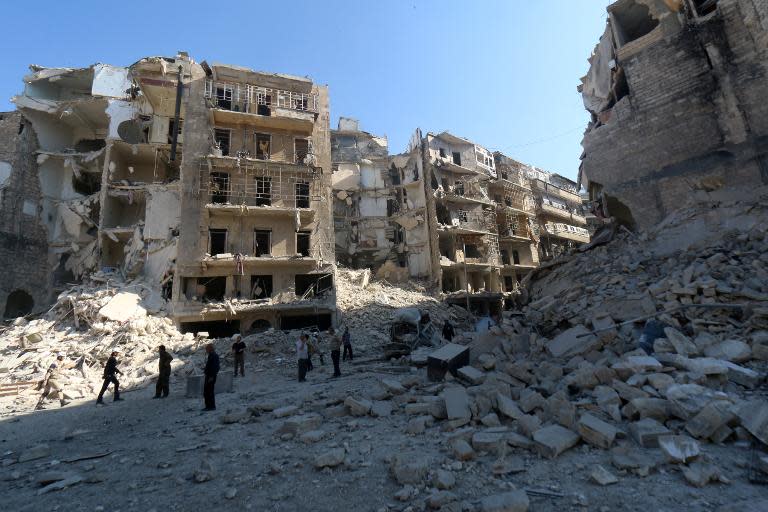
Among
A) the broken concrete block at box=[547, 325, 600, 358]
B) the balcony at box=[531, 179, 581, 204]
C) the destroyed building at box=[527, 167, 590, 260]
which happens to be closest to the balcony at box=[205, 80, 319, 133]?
the broken concrete block at box=[547, 325, 600, 358]

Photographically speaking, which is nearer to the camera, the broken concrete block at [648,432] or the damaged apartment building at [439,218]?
the broken concrete block at [648,432]

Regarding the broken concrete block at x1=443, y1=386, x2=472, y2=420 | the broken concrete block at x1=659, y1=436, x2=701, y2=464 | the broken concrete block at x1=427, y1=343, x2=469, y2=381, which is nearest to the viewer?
the broken concrete block at x1=659, y1=436, x2=701, y2=464

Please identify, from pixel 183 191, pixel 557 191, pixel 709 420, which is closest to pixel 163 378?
pixel 709 420

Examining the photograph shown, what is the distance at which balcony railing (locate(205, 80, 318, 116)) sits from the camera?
22922 mm

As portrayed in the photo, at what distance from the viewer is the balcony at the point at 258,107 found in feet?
74.0

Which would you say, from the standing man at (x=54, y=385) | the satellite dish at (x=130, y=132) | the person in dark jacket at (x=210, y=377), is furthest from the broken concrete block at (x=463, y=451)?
the satellite dish at (x=130, y=132)

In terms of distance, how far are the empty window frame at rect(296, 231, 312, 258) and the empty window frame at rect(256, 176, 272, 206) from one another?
2.74 meters

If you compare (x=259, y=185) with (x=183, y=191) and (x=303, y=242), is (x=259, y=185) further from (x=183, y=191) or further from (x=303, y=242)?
(x=303, y=242)

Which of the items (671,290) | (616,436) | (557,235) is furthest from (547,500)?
(557,235)

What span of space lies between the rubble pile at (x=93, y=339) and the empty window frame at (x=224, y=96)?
12263mm

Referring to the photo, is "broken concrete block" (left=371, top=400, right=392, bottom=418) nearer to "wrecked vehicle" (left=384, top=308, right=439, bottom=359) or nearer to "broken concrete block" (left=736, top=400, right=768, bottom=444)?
"broken concrete block" (left=736, top=400, right=768, bottom=444)

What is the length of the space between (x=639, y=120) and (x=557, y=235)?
27.6 metres

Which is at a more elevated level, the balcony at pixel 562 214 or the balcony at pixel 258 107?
the balcony at pixel 258 107

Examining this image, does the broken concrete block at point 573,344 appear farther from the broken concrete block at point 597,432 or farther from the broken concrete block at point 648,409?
the broken concrete block at point 597,432
